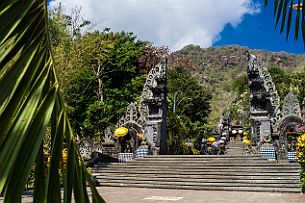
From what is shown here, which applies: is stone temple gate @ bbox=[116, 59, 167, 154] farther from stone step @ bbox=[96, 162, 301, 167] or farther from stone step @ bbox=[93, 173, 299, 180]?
stone step @ bbox=[93, 173, 299, 180]

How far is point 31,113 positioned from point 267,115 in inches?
589

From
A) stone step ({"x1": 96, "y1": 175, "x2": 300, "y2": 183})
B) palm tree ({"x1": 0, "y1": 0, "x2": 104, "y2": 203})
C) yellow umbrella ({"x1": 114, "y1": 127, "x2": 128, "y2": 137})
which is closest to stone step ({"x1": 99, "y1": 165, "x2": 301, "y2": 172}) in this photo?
stone step ({"x1": 96, "y1": 175, "x2": 300, "y2": 183})

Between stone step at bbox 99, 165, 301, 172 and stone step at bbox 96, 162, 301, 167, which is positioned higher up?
stone step at bbox 96, 162, 301, 167

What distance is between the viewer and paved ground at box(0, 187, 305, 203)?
8461 millimetres

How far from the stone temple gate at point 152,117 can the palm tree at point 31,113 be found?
1593cm

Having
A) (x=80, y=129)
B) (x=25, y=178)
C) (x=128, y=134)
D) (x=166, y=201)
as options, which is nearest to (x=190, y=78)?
(x=80, y=129)

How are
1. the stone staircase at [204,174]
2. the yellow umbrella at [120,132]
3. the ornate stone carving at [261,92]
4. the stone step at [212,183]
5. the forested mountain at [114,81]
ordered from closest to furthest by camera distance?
the stone step at [212,183] < the stone staircase at [204,174] < the ornate stone carving at [261,92] < the yellow umbrella at [120,132] < the forested mountain at [114,81]

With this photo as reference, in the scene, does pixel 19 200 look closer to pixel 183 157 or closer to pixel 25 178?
pixel 25 178

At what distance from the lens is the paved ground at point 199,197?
847cm

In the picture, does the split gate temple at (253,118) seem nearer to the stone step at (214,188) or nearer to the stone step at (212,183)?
the stone step at (212,183)

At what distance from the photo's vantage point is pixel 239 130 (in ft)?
110

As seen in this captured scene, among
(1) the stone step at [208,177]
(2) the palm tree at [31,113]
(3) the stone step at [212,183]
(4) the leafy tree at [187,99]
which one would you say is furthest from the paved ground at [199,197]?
(4) the leafy tree at [187,99]

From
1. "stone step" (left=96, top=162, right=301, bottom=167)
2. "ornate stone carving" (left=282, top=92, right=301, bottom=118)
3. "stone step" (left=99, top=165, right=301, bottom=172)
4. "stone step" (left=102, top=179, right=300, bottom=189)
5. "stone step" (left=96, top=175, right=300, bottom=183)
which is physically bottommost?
"stone step" (left=102, top=179, right=300, bottom=189)

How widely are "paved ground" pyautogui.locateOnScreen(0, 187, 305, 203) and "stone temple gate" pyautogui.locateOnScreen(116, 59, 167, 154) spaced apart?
261 inches
